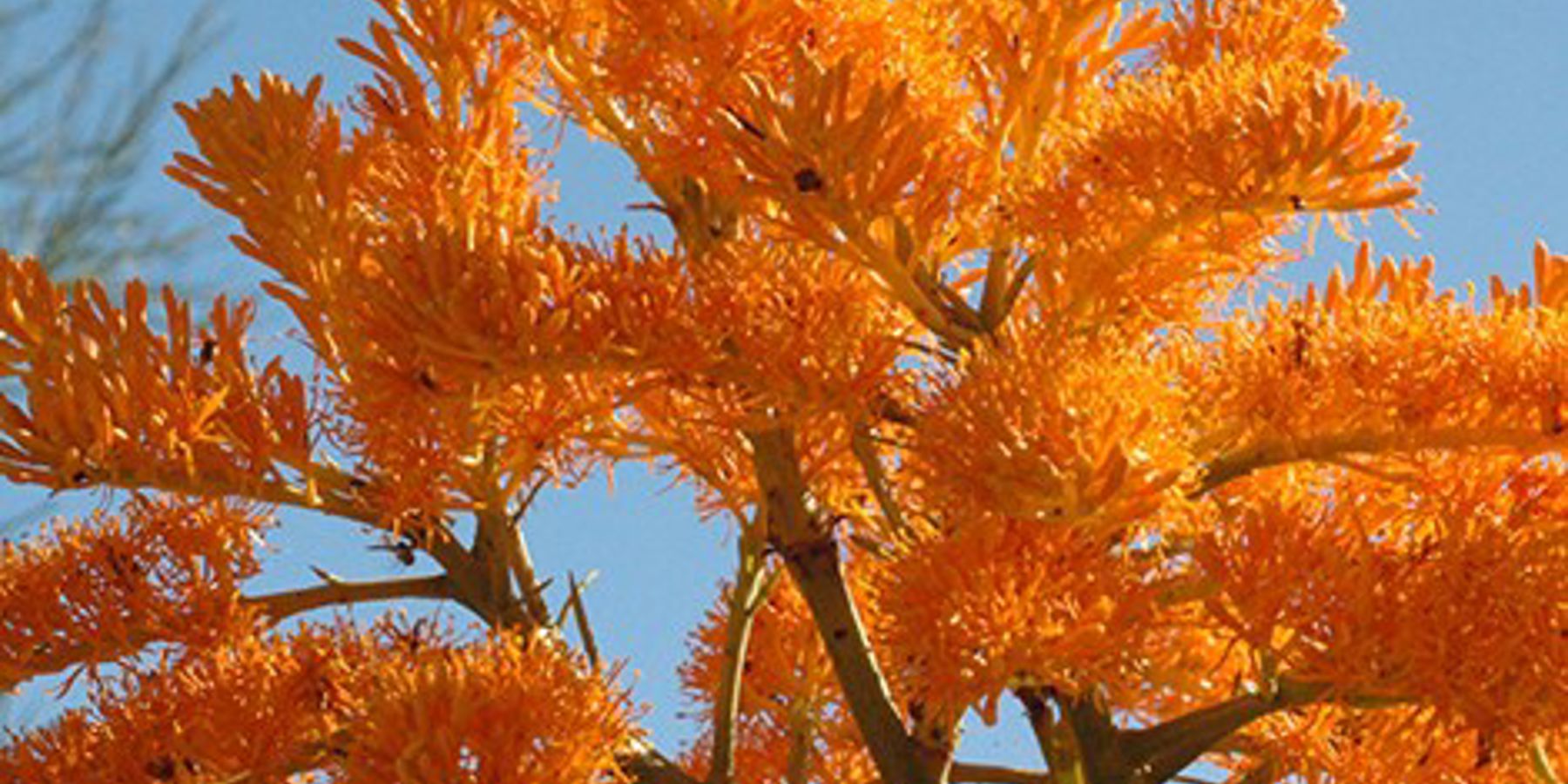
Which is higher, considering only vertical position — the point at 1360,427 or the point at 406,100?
the point at 406,100

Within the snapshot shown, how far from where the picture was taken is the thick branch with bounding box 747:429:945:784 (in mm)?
3039

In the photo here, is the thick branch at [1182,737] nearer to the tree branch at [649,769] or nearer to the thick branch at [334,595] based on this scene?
the tree branch at [649,769]

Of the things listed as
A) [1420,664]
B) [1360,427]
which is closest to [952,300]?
[1360,427]

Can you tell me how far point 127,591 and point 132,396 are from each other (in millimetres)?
453

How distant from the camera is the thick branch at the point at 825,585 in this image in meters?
3.04

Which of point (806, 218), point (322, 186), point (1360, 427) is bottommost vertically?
point (1360, 427)

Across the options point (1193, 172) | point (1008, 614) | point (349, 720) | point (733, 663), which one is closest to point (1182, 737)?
point (1008, 614)

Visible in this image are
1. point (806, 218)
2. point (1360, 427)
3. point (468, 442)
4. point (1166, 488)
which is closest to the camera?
point (1166, 488)

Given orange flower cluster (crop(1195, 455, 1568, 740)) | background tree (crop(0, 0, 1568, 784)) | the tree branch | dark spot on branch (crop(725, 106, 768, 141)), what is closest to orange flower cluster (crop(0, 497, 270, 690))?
background tree (crop(0, 0, 1568, 784))

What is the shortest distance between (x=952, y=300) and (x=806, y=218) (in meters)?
0.38

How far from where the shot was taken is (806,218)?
8.93 feet

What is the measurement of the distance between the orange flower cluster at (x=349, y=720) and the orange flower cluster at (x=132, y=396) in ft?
0.96

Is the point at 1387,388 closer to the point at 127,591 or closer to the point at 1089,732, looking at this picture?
the point at 1089,732

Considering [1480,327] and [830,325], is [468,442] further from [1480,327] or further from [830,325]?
[1480,327]
